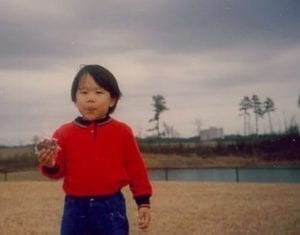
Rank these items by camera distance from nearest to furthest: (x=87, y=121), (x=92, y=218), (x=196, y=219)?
(x=92, y=218) < (x=87, y=121) < (x=196, y=219)

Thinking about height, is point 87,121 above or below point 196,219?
above

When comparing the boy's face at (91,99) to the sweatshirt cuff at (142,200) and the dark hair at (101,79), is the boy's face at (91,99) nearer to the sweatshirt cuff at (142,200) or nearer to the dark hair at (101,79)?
the dark hair at (101,79)

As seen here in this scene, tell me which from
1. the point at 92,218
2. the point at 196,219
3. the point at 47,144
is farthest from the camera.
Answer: the point at 196,219

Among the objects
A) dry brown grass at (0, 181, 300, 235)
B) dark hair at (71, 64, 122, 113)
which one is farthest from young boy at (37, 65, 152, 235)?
dry brown grass at (0, 181, 300, 235)

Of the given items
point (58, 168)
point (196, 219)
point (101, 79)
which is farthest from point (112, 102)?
point (196, 219)

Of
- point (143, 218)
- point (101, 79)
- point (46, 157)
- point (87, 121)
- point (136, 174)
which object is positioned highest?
point (101, 79)

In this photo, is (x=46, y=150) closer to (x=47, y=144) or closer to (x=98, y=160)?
(x=47, y=144)

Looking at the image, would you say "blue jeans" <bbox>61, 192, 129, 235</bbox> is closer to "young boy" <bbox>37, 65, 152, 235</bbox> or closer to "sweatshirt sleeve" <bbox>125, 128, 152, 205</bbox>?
"young boy" <bbox>37, 65, 152, 235</bbox>

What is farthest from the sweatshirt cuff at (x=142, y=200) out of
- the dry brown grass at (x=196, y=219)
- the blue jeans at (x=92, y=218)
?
the dry brown grass at (x=196, y=219)
